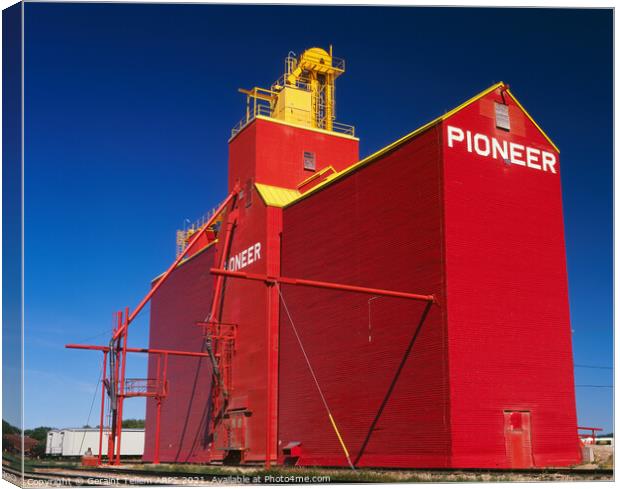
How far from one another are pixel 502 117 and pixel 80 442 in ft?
179

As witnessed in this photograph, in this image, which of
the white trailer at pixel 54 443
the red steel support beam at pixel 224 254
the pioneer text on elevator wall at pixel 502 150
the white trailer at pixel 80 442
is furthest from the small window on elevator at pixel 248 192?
the white trailer at pixel 54 443

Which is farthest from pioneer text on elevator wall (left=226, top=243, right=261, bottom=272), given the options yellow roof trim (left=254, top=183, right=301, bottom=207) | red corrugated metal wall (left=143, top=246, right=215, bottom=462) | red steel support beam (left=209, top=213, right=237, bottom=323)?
red corrugated metal wall (left=143, top=246, right=215, bottom=462)

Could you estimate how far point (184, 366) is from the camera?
51.0m

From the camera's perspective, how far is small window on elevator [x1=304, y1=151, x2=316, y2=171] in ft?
143

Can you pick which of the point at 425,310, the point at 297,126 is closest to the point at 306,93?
the point at 297,126

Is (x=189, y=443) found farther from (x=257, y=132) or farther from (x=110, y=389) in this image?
(x=257, y=132)

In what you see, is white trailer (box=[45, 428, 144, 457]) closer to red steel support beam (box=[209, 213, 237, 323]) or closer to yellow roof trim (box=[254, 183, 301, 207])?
red steel support beam (box=[209, 213, 237, 323])

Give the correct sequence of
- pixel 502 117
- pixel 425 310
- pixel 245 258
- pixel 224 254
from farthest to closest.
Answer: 1. pixel 224 254
2. pixel 245 258
3. pixel 502 117
4. pixel 425 310

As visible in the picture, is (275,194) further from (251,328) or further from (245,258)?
(251,328)

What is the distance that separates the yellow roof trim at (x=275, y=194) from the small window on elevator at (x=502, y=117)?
13182 millimetres

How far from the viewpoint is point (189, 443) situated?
Result: 47719mm

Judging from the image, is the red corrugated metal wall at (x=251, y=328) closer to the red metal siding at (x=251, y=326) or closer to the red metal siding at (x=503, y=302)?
the red metal siding at (x=251, y=326)

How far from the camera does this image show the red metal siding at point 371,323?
26797mm

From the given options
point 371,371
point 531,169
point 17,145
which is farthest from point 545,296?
point 17,145
